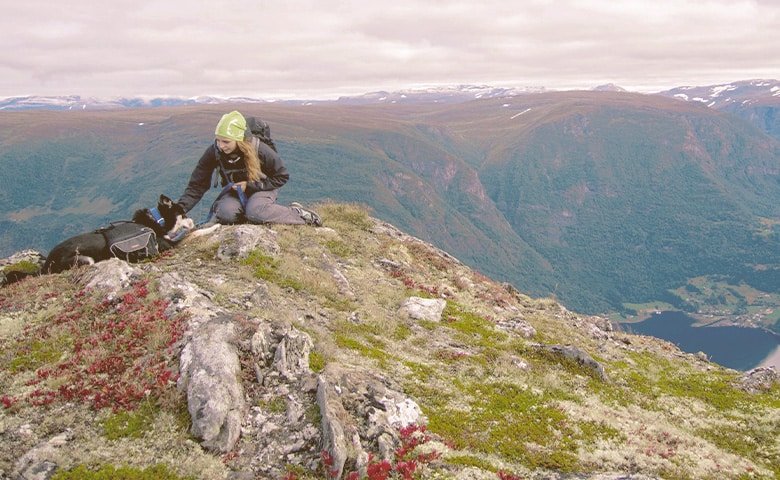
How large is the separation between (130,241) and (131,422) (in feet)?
28.5

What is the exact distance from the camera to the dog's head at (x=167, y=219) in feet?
57.3

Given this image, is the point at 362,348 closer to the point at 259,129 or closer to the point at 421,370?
the point at 421,370

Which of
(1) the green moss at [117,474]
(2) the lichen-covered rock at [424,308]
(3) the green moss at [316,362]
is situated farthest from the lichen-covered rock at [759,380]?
(1) the green moss at [117,474]

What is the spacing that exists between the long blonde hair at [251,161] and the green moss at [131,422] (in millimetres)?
11089

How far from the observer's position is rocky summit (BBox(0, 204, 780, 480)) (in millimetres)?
8445

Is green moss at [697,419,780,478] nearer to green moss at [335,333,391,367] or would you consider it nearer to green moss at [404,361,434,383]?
green moss at [404,361,434,383]

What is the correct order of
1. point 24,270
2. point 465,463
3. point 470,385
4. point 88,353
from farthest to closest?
point 24,270 < point 470,385 < point 88,353 < point 465,463

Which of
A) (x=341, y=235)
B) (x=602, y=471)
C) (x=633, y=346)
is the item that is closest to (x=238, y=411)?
(x=602, y=471)

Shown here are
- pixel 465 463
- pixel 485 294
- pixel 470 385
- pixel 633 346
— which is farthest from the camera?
pixel 485 294

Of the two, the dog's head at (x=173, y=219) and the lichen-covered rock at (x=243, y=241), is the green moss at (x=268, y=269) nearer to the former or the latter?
the lichen-covered rock at (x=243, y=241)

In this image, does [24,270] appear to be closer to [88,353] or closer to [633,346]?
[88,353]

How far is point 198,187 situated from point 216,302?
7367 millimetres

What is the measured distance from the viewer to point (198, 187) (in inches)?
752

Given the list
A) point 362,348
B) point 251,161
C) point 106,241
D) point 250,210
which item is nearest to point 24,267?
point 106,241
